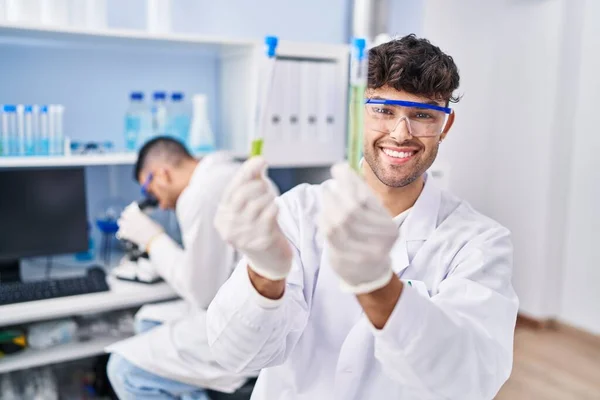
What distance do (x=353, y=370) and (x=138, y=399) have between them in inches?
38.9

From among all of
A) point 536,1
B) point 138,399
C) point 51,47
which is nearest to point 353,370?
point 138,399

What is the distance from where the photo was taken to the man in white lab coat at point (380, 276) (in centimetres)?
76

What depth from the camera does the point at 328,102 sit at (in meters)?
2.38

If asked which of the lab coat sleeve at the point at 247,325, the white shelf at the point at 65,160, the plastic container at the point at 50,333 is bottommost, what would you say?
the plastic container at the point at 50,333

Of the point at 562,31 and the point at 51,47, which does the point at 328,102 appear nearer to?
the point at 51,47

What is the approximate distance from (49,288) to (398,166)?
4.41 feet

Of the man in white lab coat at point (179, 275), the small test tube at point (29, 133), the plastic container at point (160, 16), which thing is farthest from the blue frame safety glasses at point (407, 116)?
the small test tube at point (29, 133)

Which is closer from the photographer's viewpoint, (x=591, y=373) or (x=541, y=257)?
(x=591, y=373)

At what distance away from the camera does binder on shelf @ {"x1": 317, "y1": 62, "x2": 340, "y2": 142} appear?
235cm

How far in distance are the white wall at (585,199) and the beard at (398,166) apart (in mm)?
2240

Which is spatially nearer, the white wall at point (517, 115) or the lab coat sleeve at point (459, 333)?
the lab coat sleeve at point (459, 333)

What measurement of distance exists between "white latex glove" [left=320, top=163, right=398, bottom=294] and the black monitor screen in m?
1.69

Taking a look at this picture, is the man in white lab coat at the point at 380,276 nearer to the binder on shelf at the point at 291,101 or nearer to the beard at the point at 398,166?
the beard at the point at 398,166

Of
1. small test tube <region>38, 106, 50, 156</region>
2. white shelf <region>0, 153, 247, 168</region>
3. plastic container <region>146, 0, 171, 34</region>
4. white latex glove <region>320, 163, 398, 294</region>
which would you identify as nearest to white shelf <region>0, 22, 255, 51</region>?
plastic container <region>146, 0, 171, 34</region>
